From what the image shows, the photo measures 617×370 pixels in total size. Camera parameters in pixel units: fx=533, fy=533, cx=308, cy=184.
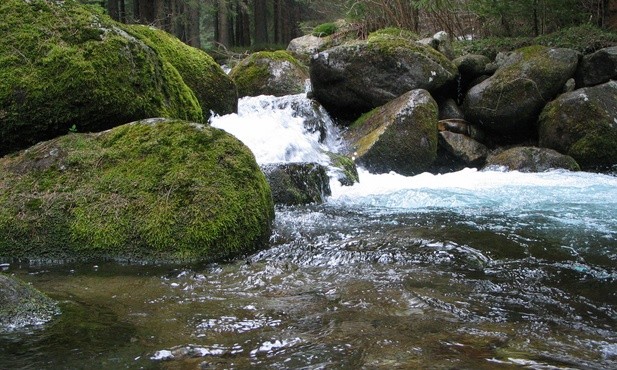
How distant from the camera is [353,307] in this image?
341 centimetres

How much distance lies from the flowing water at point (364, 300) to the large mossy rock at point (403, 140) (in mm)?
3290

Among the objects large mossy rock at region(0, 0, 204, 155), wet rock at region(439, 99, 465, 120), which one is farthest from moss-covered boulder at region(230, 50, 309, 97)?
large mossy rock at region(0, 0, 204, 155)

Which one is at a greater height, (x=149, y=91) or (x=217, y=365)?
(x=149, y=91)

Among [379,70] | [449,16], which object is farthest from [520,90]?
[449,16]

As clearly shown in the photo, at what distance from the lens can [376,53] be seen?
36.0 ft

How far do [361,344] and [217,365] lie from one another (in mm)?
761

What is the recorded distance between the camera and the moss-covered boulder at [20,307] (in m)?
2.92

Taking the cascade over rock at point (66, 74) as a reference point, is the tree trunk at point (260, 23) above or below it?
above

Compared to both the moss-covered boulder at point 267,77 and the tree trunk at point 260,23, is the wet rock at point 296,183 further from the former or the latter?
the tree trunk at point 260,23

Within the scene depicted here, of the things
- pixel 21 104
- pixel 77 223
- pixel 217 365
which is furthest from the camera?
pixel 21 104

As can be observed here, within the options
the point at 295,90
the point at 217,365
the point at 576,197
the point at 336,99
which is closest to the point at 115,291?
the point at 217,365

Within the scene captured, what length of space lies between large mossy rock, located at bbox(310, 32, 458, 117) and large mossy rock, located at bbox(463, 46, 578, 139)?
872 millimetres

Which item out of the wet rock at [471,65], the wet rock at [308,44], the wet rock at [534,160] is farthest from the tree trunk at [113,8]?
the wet rock at [534,160]

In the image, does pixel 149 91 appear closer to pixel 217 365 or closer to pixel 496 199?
pixel 217 365
